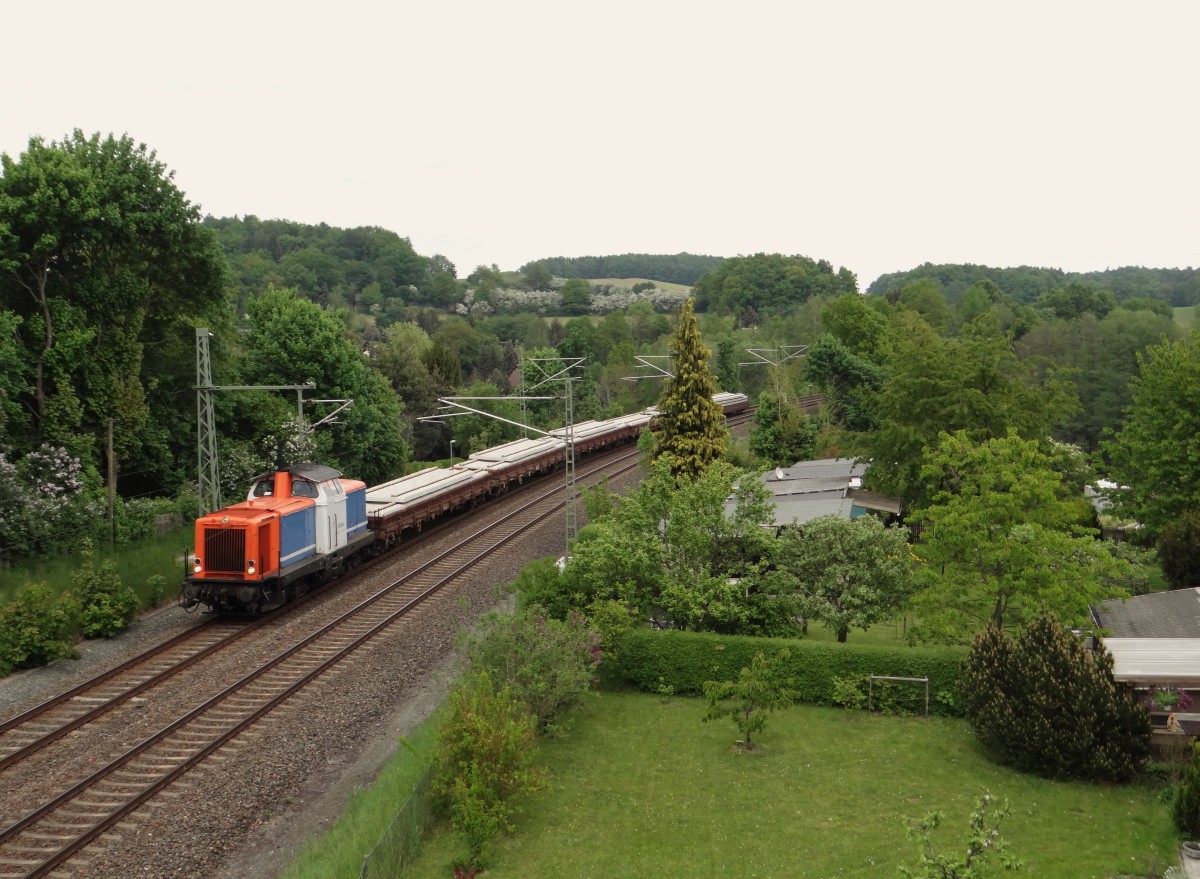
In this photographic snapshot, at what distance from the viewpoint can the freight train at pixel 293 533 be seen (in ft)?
77.6

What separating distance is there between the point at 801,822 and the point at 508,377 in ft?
324

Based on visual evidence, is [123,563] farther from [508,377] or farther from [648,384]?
[508,377]

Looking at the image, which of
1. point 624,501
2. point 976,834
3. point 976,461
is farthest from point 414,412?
point 976,834

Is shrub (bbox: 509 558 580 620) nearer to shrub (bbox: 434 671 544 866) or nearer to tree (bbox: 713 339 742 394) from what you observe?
shrub (bbox: 434 671 544 866)

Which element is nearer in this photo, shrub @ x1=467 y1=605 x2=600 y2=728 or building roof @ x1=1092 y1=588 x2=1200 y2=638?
shrub @ x1=467 y1=605 x2=600 y2=728

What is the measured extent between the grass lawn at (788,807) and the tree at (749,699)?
503 mm

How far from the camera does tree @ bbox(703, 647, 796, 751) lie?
60.6 ft

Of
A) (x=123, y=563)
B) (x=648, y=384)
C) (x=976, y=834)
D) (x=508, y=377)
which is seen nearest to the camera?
(x=976, y=834)

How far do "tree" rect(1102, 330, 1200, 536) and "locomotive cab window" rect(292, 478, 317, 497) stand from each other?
91.5 ft

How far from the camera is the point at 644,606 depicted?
22766 mm

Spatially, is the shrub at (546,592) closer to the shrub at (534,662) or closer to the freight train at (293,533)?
the shrub at (534,662)

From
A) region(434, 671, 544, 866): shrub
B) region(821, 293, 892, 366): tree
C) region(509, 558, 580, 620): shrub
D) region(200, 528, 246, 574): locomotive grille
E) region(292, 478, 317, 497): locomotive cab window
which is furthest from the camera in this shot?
region(821, 293, 892, 366): tree

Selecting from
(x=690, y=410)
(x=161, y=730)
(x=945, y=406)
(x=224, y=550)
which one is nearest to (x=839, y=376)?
(x=690, y=410)

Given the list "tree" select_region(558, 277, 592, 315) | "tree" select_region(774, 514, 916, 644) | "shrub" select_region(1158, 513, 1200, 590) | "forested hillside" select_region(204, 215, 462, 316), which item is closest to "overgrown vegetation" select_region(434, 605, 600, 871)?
"tree" select_region(774, 514, 916, 644)
